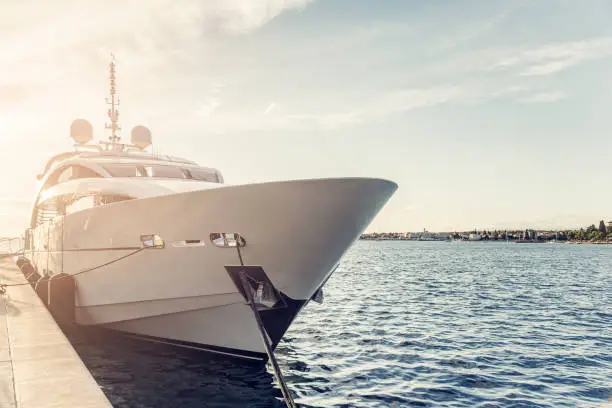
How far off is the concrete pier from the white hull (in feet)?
6.18

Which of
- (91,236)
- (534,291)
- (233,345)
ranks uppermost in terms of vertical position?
(91,236)

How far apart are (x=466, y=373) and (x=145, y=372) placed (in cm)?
647

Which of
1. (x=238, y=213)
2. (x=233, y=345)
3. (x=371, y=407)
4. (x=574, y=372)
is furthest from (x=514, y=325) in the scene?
(x=238, y=213)

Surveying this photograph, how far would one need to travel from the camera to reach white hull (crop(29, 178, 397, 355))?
7.88 metres

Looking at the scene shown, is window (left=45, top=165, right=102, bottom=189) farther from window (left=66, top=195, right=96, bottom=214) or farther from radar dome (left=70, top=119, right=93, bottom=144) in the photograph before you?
radar dome (left=70, top=119, right=93, bottom=144)

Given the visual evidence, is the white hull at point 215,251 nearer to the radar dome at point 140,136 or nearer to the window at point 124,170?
the window at point 124,170


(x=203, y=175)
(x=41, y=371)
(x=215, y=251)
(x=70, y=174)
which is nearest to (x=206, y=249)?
(x=215, y=251)

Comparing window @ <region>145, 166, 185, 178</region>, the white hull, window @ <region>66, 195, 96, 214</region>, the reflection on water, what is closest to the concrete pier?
the reflection on water

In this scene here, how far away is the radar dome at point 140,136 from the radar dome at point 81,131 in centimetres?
175

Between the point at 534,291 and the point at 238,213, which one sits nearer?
the point at 238,213

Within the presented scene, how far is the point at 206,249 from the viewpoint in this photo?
8555 mm

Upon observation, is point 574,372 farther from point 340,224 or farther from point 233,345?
point 233,345

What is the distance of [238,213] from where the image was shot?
8117mm

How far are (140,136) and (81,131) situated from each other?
2270 mm
